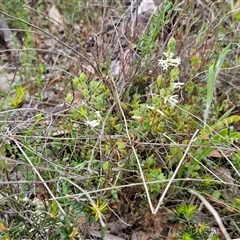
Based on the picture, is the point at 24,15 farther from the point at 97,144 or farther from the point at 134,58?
the point at 97,144

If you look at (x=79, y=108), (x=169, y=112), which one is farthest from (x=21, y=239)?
(x=169, y=112)

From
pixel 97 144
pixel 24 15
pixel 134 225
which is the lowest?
pixel 134 225

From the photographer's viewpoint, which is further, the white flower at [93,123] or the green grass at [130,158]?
the white flower at [93,123]

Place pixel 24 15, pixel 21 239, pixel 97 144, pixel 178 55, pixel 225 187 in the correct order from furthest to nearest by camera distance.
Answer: pixel 24 15
pixel 178 55
pixel 225 187
pixel 97 144
pixel 21 239

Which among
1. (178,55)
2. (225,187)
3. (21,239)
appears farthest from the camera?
(178,55)

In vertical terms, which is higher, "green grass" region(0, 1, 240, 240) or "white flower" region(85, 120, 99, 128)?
"white flower" region(85, 120, 99, 128)

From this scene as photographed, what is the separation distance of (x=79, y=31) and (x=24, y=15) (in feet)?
1.04

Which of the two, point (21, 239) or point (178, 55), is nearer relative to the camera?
point (21, 239)

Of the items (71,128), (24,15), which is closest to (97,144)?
(71,128)

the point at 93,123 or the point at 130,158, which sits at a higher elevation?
the point at 93,123

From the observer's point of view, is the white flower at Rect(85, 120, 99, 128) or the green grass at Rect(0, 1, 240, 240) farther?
the white flower at Rect(85, 120, 99, 128)

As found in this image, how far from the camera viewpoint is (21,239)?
1.54m

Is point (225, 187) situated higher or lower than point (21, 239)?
lower

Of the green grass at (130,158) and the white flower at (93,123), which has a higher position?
the white flower at (93,123)
